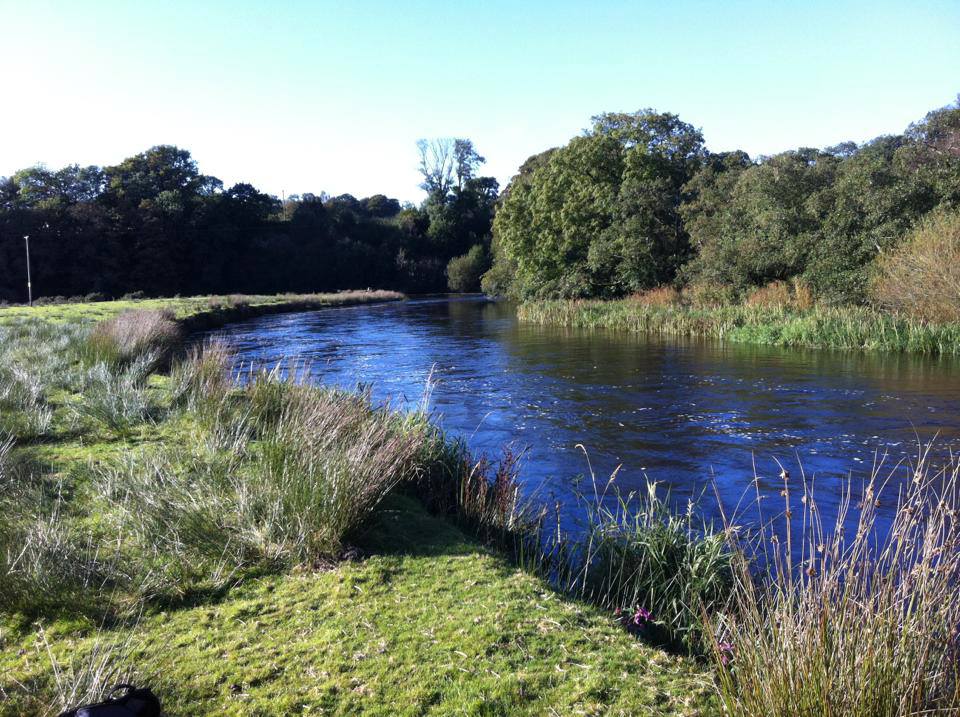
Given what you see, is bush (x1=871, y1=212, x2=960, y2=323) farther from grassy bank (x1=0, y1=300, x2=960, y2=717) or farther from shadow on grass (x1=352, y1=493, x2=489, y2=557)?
shadow on grass (x1=352, y1=493, x2=489, y2=557)

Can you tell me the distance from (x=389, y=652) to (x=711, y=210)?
3549 cm

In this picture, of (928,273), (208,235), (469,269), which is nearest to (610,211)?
(928,273)

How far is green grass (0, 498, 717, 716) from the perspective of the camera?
11.5 ft

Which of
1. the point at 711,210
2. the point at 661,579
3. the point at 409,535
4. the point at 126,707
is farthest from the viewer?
the point at 711,210

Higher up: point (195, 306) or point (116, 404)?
point (195, 306)

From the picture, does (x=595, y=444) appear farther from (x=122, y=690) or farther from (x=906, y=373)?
(x=906, y=373)

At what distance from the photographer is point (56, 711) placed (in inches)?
124

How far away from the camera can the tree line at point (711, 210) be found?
83.9 ft

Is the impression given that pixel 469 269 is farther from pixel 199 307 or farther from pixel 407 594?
pixel 407 594

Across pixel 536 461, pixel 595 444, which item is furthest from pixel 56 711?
pixel 595 444

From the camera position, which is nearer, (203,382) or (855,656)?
(855,656)

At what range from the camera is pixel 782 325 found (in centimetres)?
2433

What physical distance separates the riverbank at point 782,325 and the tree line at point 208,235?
124ft

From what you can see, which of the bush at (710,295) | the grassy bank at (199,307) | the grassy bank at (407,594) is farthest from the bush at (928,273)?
the grassy bank at (199,307)
